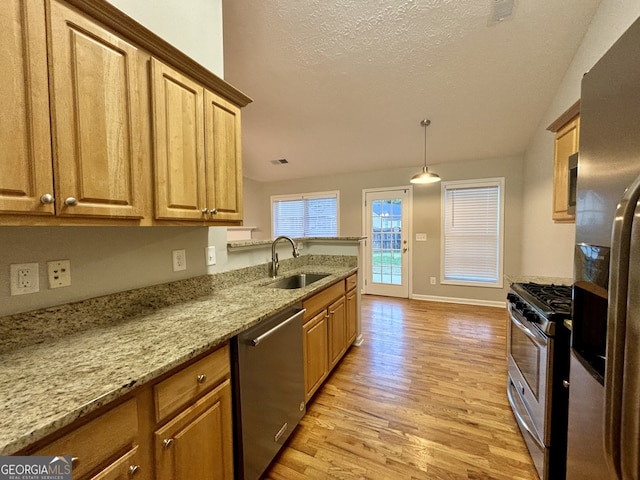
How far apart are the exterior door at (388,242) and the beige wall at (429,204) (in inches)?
5.9

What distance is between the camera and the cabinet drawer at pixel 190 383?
34.0 inches

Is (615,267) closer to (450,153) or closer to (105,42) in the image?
(105,42)

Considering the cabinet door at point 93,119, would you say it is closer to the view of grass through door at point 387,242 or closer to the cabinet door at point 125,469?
the cabinet door at point 125,469

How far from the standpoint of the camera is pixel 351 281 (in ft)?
9.04

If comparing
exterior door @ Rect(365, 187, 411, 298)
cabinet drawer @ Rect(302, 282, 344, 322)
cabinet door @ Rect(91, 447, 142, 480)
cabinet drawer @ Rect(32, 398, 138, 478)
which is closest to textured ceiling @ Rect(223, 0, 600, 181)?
exterior door @ Rect(365, 187, 411, 298)

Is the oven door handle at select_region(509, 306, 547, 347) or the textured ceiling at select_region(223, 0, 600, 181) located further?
the textured ceiling at select_region(223, 0, 600, 181)

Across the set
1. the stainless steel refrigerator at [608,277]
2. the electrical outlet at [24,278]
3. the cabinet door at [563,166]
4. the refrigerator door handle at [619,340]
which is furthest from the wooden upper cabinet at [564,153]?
the electrical outlet at [24,278]

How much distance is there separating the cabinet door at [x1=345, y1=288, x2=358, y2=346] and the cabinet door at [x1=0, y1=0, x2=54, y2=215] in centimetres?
226

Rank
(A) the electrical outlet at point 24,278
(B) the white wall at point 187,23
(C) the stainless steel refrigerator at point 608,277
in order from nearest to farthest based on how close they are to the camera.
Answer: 1. (C) the stainless steel refrigerator at point 608,277
2. (A) the electrical outlet at point 24,278
3. (B) the white wall at point 187,23

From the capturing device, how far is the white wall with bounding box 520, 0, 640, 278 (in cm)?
192

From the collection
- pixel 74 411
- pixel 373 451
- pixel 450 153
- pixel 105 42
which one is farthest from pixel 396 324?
pixel 105 42

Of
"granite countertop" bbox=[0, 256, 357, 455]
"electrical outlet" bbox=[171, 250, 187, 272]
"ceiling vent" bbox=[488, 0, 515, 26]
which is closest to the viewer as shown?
"granite countertop" bbox=[0, 256, 357, 455]

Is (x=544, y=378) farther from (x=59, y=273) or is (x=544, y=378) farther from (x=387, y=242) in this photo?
(x=387, y=242)

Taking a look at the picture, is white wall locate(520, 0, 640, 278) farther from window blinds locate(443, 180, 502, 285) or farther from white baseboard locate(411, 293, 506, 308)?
white baseboard locate(411, 293, 506, 308)
